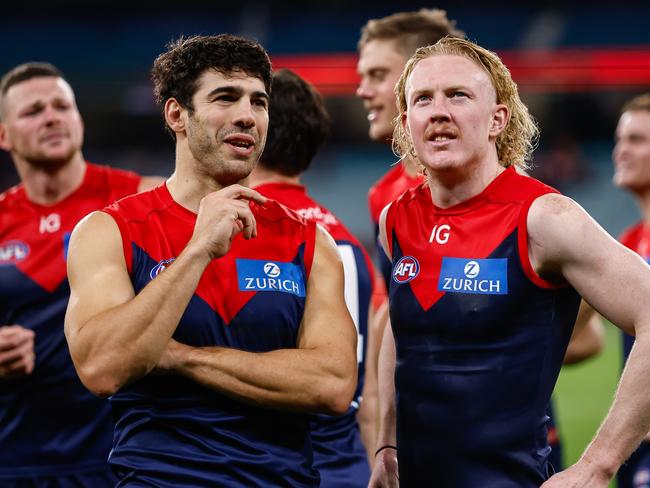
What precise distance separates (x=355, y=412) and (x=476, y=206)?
1436 millimetres

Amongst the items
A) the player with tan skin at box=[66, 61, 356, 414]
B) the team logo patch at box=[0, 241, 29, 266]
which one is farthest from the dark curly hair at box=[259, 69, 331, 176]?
the team logo patch at box=[0, 241, 29, 266]

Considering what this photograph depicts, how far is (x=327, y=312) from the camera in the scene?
335 centimetres

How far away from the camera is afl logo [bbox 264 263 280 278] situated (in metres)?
3.33

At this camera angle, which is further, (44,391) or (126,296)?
(44,391)

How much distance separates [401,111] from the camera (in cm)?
380

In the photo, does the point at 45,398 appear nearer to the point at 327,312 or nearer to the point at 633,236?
the point at 327,312

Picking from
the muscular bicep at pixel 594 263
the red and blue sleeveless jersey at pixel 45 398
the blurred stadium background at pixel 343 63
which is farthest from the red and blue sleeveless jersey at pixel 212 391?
the blurred stadium background at pixel 343 63

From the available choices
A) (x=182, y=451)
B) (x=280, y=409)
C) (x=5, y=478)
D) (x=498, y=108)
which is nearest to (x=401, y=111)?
(x=498, y=108)

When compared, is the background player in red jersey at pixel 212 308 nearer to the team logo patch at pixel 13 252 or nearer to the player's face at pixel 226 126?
the player's face at pixel 226 126

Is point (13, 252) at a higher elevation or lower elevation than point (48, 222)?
lower

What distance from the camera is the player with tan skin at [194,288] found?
3010mm

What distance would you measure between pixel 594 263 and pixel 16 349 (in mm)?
2527

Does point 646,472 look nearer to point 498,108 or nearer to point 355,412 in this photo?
point 355,412

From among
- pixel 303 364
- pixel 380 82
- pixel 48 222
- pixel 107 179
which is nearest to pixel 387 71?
pixel 380 82
